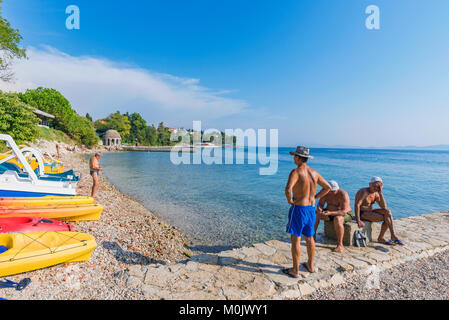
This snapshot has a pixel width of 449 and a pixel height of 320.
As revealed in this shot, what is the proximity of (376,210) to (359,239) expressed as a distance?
0.89 metres

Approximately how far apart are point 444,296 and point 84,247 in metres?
6.01

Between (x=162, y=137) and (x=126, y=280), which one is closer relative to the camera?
(x=126, y=280)

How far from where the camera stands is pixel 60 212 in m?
5.39

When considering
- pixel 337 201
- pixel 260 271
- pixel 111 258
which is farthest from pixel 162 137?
pixel 260 271

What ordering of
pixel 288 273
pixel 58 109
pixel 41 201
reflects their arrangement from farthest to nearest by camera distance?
pixel 58 109 < pixel 41 201 < pixel 288 273

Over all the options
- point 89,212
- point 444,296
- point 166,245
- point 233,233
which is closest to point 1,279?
point 89,212

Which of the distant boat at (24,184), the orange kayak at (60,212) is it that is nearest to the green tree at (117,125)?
the distant boat at (24,184)

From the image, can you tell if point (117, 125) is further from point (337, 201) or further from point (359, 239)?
point (359, 239)

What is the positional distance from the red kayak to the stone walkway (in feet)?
7.22

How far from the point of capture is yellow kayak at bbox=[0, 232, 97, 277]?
305 cm

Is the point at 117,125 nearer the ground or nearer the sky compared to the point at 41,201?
nearer the sky

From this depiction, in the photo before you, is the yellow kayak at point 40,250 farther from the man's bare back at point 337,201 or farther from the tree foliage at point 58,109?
the tree foliage at point 58,109
